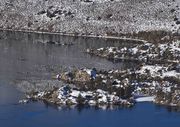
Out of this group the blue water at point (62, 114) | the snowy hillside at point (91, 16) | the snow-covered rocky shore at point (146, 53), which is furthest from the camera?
the snowy hillside at point (91, 16)

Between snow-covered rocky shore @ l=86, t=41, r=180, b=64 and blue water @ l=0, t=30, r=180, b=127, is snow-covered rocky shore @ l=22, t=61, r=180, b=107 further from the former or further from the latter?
snow-covered rocky shore @ l=86, t=41, r=180, b=64

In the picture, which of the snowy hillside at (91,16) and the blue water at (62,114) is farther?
the snowy hillside at (91,16)

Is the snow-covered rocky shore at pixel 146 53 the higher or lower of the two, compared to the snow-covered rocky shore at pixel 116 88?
lower

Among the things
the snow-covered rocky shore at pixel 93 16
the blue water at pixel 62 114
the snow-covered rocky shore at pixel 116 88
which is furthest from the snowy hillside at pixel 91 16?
the blue water at pixel 62 114

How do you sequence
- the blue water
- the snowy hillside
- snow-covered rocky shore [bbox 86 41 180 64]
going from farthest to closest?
the snowy hillside, snow-covered rocky shore [bbox 86 41 180 64], the blue water

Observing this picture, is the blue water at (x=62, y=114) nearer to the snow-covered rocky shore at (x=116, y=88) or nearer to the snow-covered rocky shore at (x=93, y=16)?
the snow-covered rocky shore at (x=116, y=88)

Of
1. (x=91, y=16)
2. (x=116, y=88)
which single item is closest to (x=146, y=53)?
(x=116, y=88)

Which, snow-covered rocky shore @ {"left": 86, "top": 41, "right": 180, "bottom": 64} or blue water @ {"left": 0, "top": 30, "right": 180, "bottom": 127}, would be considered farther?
snow-covered rocky shore @ {"left": 86, "top": 41, "right": 180, "bottom": 64}

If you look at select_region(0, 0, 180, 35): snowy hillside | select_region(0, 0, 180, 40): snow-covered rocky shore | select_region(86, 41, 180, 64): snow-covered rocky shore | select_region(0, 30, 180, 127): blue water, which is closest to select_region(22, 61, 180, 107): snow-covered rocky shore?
select_region(0, 30, 180, 127): blue water

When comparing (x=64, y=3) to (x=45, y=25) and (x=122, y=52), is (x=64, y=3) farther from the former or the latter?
(x=122, y=52)

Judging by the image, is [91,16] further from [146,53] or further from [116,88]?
[116,88]
